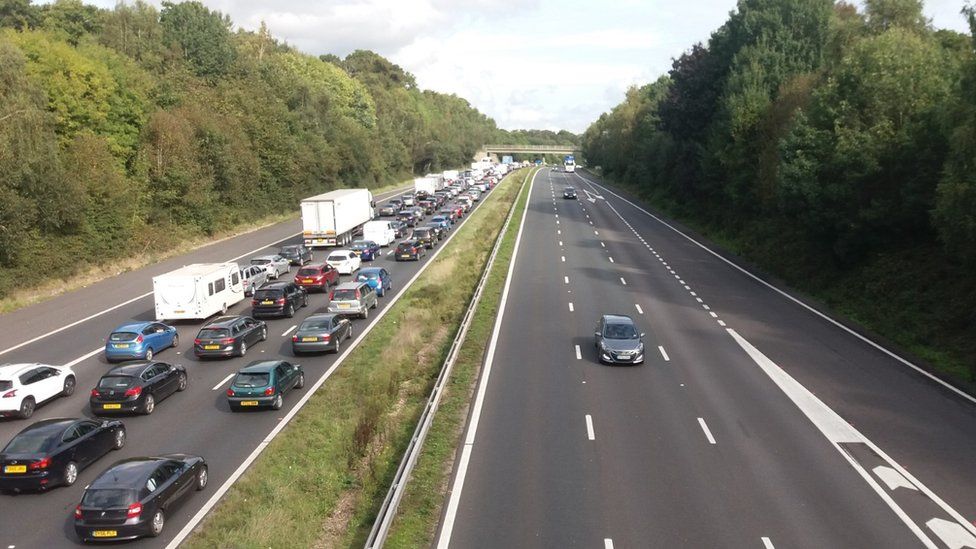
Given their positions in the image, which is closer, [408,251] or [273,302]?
[273,302]

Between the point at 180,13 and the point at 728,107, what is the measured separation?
62.6 m

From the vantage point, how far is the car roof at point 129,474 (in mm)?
14672

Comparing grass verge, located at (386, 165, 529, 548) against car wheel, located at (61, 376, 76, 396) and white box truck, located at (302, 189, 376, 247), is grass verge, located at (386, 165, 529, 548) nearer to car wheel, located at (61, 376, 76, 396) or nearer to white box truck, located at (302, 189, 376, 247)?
car wheel, located at (61, 376, 76, 396)

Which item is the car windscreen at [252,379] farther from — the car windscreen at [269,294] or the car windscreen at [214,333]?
the car windscreen at [269,294]

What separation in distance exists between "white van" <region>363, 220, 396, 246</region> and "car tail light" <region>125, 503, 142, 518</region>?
40.5 metres

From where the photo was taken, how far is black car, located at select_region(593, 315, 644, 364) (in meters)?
25.0

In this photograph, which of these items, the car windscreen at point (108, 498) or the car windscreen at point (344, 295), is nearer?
the car windscreen at point (108, 498)

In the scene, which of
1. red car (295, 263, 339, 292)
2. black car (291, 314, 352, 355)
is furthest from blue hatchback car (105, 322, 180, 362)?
red car (295, 263, 339, 292)

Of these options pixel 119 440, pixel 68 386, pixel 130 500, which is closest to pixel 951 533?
pixel 130 500

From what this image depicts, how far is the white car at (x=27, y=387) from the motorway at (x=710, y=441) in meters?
13.1

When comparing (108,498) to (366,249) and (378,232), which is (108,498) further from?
(378,232)

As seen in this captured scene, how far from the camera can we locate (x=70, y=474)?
17250 millimetres

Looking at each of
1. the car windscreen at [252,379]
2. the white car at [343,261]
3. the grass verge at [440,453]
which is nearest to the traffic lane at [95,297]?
the white car at [343,261]

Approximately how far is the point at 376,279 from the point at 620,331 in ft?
52.2
